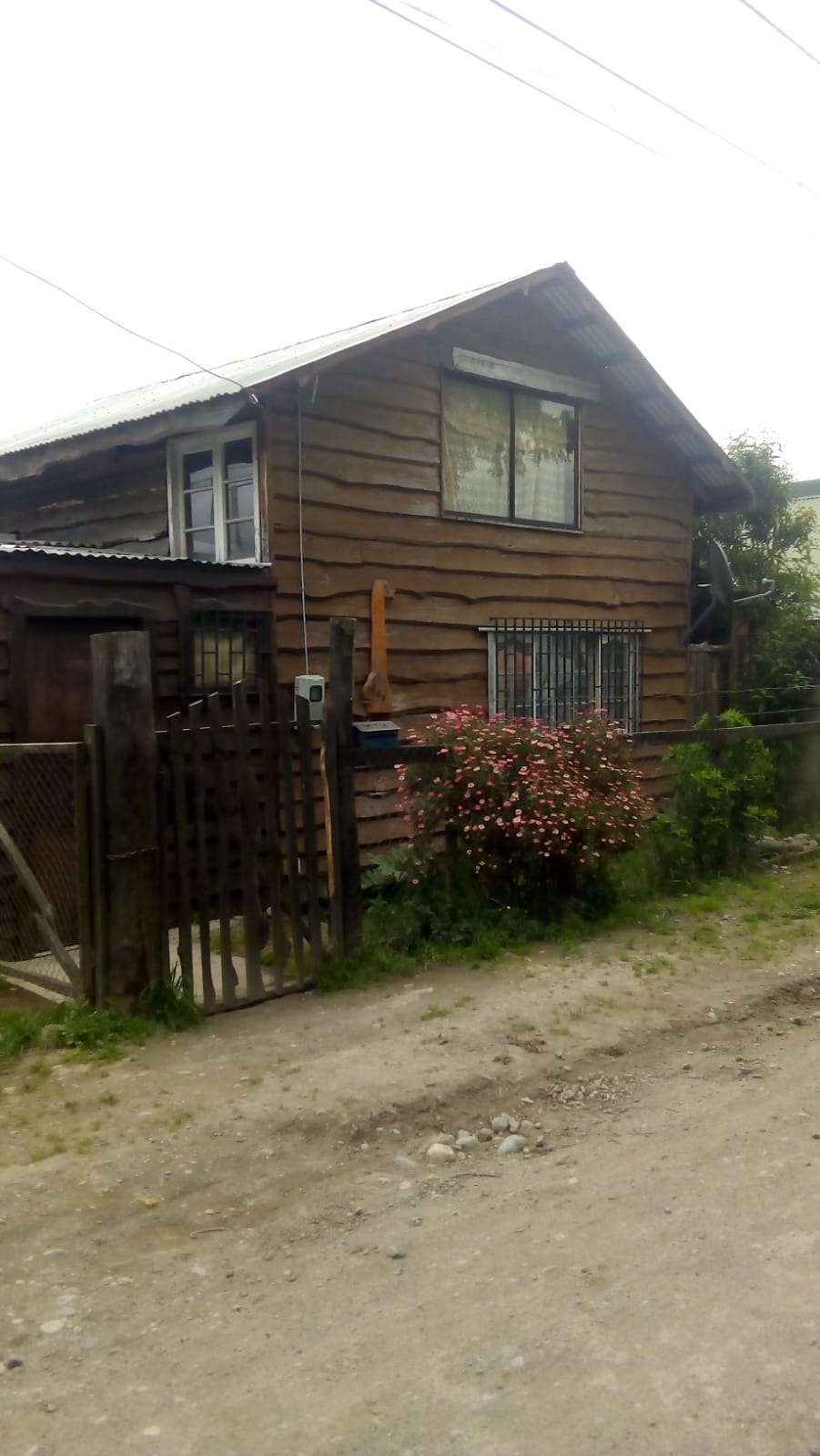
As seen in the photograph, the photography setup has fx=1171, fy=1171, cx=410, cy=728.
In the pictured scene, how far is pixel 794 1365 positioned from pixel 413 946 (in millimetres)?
4349

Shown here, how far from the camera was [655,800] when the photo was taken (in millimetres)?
12156

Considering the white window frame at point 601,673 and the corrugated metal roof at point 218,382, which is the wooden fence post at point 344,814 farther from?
the white window frame at point 601,673

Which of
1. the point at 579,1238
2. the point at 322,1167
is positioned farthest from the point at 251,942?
the point at 579,1238

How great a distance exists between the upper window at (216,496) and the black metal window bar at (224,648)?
23.3 inches

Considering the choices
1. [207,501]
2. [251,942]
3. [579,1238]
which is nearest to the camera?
[579,1238]

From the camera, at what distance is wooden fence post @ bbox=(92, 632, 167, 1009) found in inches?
227

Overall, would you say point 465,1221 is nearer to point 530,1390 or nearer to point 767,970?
point 530,1390

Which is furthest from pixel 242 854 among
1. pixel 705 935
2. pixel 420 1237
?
pixel 705 935

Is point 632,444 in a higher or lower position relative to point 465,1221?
higher

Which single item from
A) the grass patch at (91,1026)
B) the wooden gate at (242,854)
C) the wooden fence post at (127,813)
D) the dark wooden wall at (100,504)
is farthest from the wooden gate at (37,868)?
the dark wooden wall at (100,504)

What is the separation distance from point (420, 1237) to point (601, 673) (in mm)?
8493

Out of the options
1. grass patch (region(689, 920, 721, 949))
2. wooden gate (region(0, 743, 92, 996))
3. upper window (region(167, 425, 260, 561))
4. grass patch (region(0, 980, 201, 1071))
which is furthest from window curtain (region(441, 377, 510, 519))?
grass patch (region(0, 980, 201, 1071))

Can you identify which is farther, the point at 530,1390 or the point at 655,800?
the point at 655,800

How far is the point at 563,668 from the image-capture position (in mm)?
11500
